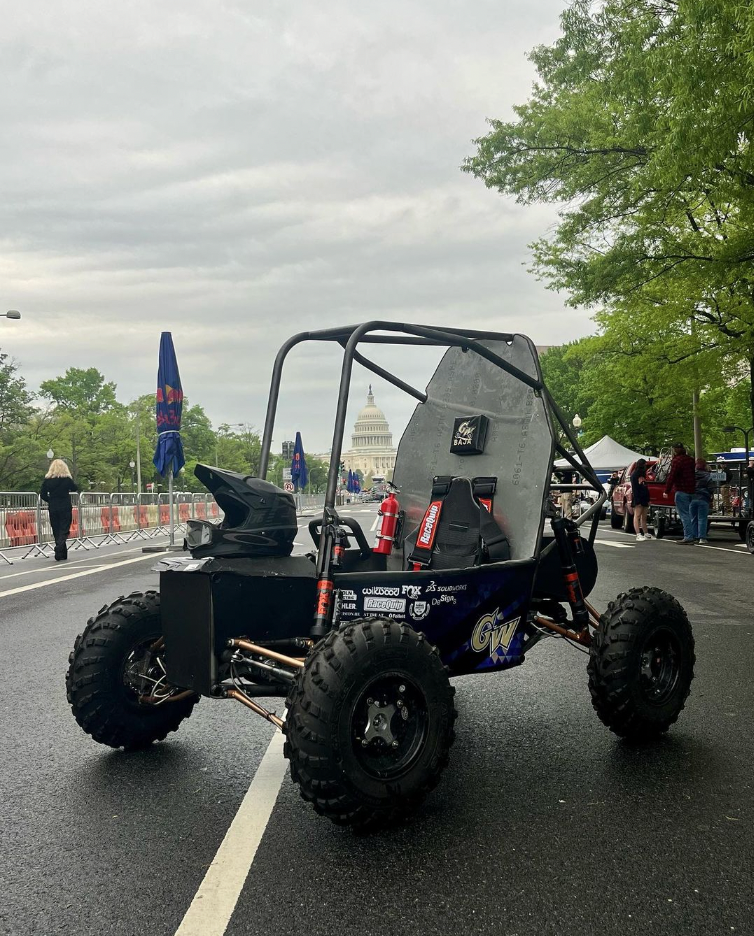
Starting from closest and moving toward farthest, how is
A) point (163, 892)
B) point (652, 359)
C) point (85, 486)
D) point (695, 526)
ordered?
point (163, 892)
point (695, 526)
point (652, 359)
point (85, 486)

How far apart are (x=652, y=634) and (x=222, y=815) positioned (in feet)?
7.21

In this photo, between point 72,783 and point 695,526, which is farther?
point 695,526

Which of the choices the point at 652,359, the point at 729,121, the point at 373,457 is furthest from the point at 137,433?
the point at 373,457

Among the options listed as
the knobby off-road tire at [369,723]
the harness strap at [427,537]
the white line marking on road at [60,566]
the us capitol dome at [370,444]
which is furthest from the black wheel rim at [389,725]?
the us capitol dome at [370,444]

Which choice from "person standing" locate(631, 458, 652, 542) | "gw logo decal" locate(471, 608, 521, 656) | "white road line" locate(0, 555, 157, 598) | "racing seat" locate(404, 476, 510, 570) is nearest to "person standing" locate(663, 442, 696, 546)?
"person standing" locate(631, 458, 652, 542)

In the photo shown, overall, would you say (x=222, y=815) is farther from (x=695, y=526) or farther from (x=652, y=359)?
(x=652, y=359)

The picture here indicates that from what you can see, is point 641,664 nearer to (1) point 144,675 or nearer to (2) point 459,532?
(2) point 459,532

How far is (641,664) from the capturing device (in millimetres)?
4461

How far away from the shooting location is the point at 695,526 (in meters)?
21.1

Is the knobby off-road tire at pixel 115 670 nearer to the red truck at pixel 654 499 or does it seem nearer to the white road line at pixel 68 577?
the white road line at pixel 68 577

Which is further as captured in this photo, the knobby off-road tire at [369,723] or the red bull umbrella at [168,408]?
the red bull umbrella at [168,408]

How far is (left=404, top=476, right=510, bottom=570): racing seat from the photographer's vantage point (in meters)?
4.34

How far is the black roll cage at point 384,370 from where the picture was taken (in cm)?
403

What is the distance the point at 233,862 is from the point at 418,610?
122cm
